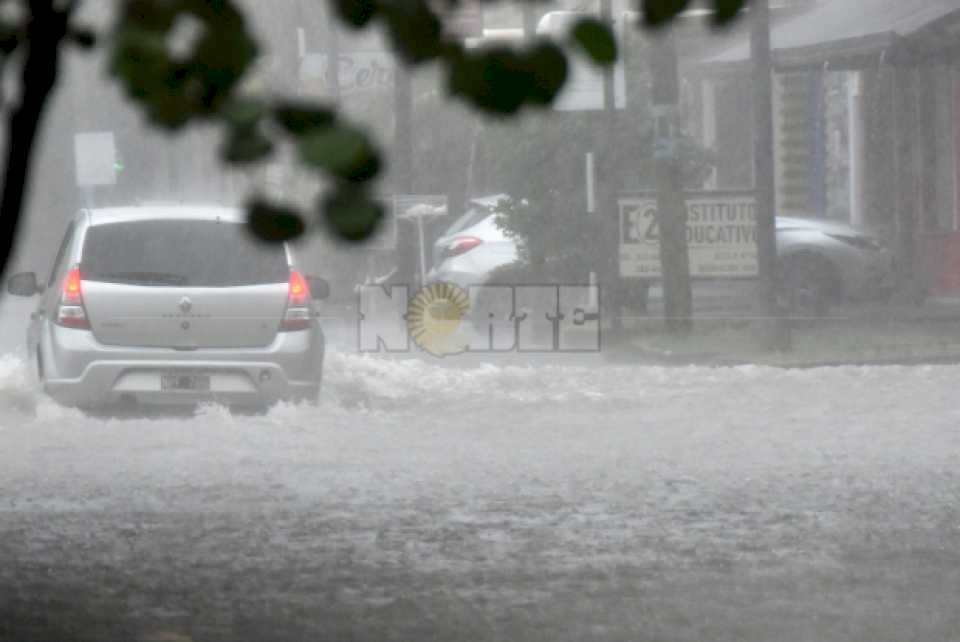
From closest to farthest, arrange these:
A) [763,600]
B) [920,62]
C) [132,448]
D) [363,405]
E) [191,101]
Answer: [191,101] → [763,600] → [132,448] → [363,405] → [920,62]

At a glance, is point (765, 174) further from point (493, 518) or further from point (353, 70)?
point (353, 70)

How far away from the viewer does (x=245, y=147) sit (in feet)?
9.68

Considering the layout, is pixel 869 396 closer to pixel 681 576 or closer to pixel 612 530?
pixel 612 530

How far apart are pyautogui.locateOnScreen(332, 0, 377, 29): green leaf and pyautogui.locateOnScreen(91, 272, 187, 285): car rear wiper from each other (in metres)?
11.1

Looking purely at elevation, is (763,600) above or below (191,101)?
below

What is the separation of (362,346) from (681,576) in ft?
50.3

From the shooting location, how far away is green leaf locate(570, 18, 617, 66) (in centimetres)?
301

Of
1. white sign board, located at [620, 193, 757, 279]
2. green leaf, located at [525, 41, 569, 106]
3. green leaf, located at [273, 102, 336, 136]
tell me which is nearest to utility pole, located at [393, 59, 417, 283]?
white sign board, located at [620, 193, 757, 279]

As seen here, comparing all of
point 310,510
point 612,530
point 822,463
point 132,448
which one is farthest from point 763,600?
point 132,448

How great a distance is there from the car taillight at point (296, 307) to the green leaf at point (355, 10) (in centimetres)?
1119

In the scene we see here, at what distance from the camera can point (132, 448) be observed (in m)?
13.4

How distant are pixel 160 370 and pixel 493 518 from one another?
172 inches

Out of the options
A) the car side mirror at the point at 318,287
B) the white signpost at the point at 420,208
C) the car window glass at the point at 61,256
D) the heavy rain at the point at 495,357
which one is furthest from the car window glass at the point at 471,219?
the car window glass at the point at 61,256

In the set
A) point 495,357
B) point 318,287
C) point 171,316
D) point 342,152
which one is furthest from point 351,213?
point 495,357
